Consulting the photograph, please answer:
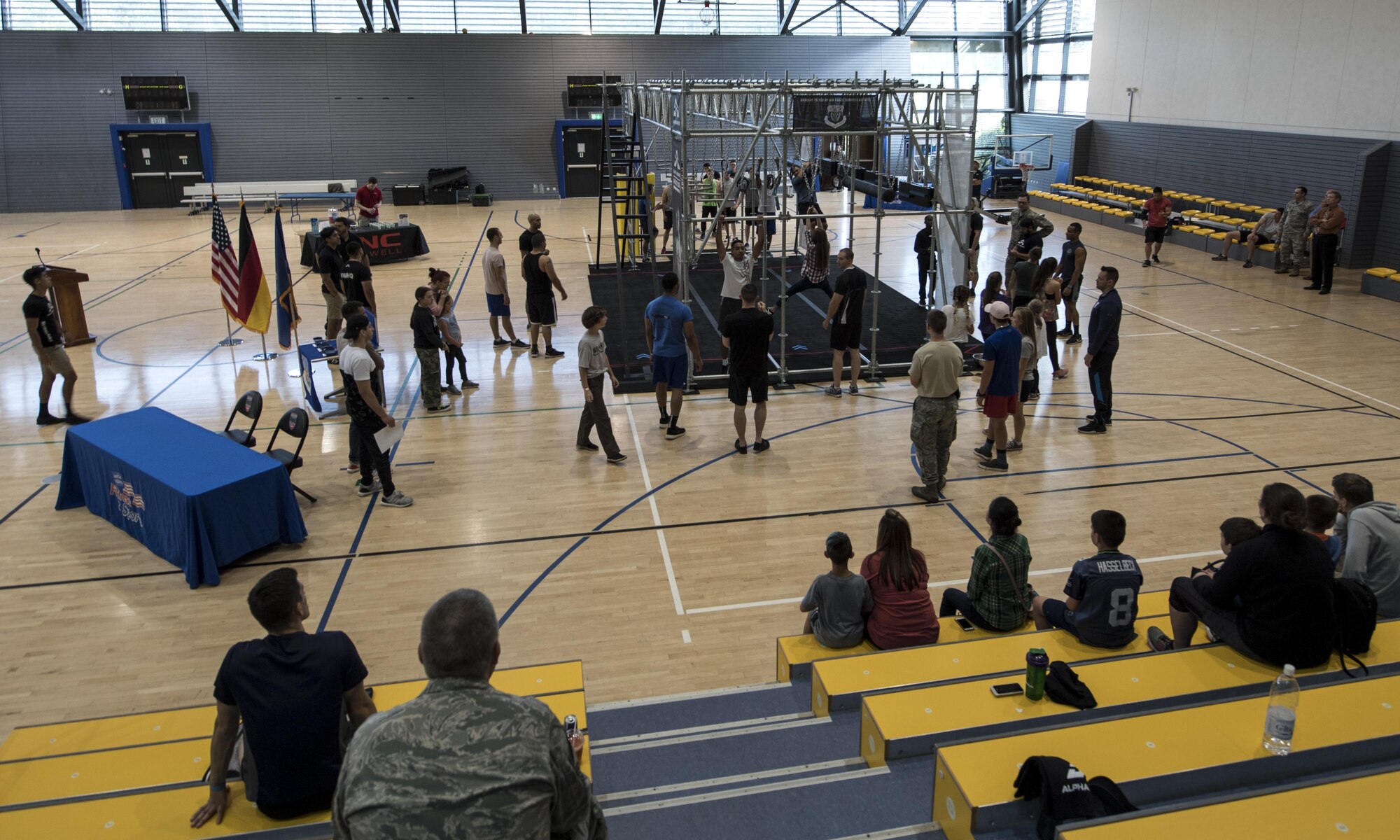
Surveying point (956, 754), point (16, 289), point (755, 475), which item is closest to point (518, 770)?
point (956, 754)

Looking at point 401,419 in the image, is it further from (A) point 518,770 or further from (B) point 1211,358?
(B) point 1211,358

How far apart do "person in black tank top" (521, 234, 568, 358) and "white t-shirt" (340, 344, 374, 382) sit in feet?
13.0

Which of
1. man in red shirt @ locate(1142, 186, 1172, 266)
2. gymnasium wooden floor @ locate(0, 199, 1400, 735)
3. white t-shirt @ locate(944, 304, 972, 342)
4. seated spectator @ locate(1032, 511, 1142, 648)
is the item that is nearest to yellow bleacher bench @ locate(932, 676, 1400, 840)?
seated spectator @ locate(1032, 511, 1142, 648)

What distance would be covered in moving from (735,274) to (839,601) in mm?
6561

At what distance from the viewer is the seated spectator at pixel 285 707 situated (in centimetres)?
330

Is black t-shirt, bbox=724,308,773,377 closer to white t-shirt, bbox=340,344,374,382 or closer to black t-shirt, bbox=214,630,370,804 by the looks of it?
white t-shirt, bbox=340,344,374,382

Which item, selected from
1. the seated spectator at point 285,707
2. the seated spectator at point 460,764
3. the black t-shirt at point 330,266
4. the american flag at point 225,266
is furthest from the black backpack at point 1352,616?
the american flag at point 225,266

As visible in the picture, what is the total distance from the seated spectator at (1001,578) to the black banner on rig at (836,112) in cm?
724

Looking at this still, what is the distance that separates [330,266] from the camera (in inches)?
489

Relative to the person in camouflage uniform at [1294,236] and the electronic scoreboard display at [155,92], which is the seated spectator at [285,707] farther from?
the electronic scoreboard display at [155,92]

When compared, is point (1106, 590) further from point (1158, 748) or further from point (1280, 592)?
point (1158, 748)

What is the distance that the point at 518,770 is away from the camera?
6.90 ft

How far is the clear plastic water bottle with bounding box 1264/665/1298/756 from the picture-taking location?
346cm

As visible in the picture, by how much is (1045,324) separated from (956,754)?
8565mm
